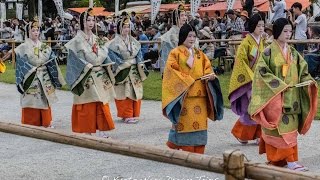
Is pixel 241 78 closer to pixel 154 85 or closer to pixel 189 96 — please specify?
pixel 189 96

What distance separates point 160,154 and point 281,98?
238cm

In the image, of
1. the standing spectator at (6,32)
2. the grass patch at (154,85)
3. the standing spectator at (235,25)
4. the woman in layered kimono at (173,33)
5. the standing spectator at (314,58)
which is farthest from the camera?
the standing spectator at (6,32)

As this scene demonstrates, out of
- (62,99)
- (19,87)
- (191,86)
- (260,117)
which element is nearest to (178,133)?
(191,86)

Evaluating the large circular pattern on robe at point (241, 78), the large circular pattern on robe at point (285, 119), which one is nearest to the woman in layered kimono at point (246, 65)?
the large circular pattern on robe at point (241, 78)

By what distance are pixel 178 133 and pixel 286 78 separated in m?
1.27

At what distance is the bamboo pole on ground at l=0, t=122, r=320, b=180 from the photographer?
3.13 metres

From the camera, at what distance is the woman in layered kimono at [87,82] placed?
7.96 m

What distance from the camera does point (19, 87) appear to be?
28.7ft

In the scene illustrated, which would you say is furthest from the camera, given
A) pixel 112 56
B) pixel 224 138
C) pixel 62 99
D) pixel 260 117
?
pixel 62 99

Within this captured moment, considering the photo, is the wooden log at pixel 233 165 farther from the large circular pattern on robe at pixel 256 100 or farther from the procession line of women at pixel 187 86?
the large circular pattern on robe at pixel 256 100

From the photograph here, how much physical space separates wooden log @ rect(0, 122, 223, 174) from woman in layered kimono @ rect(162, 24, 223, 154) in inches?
86.0

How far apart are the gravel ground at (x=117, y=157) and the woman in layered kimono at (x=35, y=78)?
1.63ft

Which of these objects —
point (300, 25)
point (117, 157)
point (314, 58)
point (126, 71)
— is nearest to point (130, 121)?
point (126, 71)

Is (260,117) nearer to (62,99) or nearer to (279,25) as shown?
(279,25)
